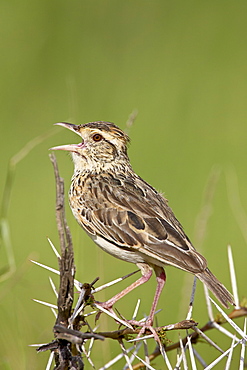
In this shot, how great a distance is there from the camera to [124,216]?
168 inches

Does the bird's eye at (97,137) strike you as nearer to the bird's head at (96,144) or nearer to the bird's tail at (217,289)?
the bird's head at (96,144)

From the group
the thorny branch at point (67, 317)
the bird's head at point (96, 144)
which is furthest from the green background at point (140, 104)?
the thorny branch at point (67, 317)

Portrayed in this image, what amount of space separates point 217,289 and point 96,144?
61.9 inches

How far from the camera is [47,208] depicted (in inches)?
367

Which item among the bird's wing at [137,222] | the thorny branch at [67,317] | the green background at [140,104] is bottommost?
the thorny branch at [67,317]

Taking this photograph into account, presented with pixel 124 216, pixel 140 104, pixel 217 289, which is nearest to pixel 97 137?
pixel 124 216

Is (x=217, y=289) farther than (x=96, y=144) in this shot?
No

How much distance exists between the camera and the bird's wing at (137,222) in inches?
155

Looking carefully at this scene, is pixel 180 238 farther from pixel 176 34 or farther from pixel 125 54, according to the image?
pixel 176 34

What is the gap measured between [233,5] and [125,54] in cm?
239

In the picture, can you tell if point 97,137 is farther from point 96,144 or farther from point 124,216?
point 124,216

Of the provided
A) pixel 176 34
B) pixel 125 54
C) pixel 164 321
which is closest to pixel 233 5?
pixel 176 34

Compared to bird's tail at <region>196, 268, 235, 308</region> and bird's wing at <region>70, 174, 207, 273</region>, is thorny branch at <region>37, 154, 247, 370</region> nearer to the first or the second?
bird's tail at <region>196, 268, 235, 308</region>

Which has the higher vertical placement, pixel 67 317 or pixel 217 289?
pixel 217 289
